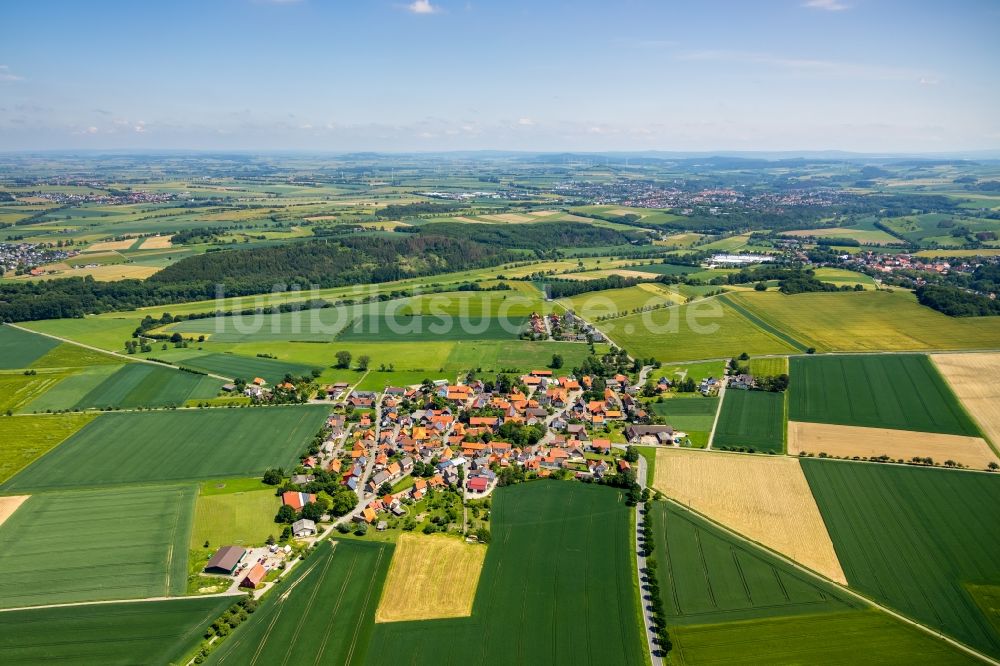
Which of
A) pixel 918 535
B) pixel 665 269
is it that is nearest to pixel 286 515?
pixel 918 535

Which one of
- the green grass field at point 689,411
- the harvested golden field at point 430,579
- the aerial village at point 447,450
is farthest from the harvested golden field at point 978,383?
the harvested golden field at point 430,579

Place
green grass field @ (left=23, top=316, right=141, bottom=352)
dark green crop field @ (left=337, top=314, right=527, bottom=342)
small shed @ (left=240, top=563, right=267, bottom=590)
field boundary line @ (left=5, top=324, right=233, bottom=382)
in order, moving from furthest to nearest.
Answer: dark green crop field @ (left=337, top=314, right=527, bottom=342), green grass field @ (left=23, top=316, right=141, bottom=352), field boundary line @ (left=5, top=324, right=233, bottom=382), small shed @ (left=240, top=563, right=267, bottom=590)

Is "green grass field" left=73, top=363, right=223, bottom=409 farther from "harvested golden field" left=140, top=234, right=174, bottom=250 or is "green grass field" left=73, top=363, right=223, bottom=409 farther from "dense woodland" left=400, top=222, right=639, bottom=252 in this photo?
Answer: "dense woodland" left=400, top=222, right=639, bottom=252

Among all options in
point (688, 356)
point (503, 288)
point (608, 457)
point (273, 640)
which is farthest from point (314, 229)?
point (273, 640)

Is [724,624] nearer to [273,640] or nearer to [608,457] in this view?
[608,457]

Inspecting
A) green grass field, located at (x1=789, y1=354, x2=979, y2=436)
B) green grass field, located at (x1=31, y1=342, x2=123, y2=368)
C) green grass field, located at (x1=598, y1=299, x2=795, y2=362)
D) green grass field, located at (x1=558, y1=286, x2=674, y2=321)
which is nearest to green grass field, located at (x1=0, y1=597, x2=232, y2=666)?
green grass field, located at (x1=31, y1=342, x2=123, y2=368)

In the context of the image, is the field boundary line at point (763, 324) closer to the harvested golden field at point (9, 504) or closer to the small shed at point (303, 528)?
the small shed at point (303, 528)
